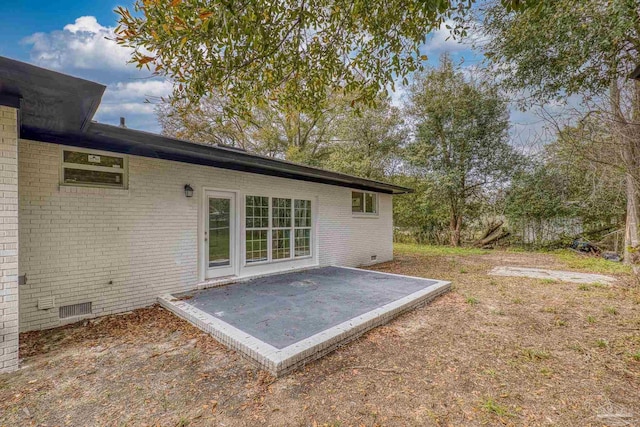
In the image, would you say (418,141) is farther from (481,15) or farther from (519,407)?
(519,407)

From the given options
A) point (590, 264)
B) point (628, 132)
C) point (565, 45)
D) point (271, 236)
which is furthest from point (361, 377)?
point (590, 264)

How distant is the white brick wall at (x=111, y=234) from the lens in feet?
12.2

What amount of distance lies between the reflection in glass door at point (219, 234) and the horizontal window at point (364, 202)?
400 centimetres

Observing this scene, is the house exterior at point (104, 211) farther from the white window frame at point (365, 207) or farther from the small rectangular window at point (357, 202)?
the white window frame at point (365, 207)

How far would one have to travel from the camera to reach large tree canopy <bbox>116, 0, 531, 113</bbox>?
2508mm

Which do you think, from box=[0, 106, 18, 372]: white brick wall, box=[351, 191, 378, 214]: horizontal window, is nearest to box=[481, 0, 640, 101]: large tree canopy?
box=[351, 191, 378, 214]: horizontal window

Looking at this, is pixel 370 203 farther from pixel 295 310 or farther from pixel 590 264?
pixel 590 264

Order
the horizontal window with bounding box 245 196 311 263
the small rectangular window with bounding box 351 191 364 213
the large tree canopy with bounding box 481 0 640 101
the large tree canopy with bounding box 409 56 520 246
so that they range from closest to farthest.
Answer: the large tree canopy with bounding box 481 0 640 101 → the horizontal window with bounding box 245 196 311 263 → the small rectangular window with bounding box 351 191 364 213 → the large tree canopy with bounding box 409 56 520 246

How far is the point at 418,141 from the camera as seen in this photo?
44.0ft

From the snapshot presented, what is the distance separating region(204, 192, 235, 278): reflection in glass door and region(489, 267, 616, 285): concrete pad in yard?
21.5 feet

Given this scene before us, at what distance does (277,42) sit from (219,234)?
12.2 ft

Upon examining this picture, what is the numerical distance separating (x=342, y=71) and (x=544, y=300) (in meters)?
5.30

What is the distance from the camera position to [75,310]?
13.1 ft

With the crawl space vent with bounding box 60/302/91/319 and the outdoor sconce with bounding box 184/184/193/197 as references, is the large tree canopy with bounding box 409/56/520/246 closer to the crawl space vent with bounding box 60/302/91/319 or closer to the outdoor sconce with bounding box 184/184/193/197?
the outdoor sconce with bounding box 184/184/193/197
